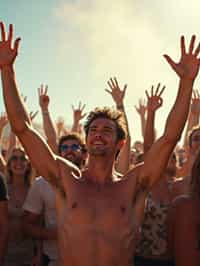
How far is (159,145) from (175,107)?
0.31 m

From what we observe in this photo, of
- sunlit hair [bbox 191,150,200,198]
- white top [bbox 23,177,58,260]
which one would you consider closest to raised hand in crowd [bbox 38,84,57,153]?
white top [bbox 23,177,58,260]

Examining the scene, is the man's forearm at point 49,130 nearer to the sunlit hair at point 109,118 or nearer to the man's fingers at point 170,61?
the sunlit hair at point 109,118

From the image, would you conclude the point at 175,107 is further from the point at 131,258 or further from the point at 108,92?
the point at 108,92

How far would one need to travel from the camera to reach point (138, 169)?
137 inches

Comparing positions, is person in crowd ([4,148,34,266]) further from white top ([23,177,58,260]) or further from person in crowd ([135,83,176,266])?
person in crowd ([135,83,176,266])

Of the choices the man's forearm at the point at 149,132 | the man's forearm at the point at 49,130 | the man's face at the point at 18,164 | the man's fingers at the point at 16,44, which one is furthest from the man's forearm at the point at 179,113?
the man's forearm at the point at 49,130

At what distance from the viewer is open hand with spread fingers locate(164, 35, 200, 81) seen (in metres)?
3.50

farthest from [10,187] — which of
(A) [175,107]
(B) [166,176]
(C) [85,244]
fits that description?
(A) [175,107]

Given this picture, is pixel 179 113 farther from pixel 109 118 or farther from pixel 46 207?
pixel 46 207

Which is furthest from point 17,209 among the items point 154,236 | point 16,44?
point 16,44

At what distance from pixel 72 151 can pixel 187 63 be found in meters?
1.78

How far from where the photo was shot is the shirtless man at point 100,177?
3.25 m

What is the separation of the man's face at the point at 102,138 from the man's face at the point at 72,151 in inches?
49.6

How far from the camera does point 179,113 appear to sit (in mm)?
3420
